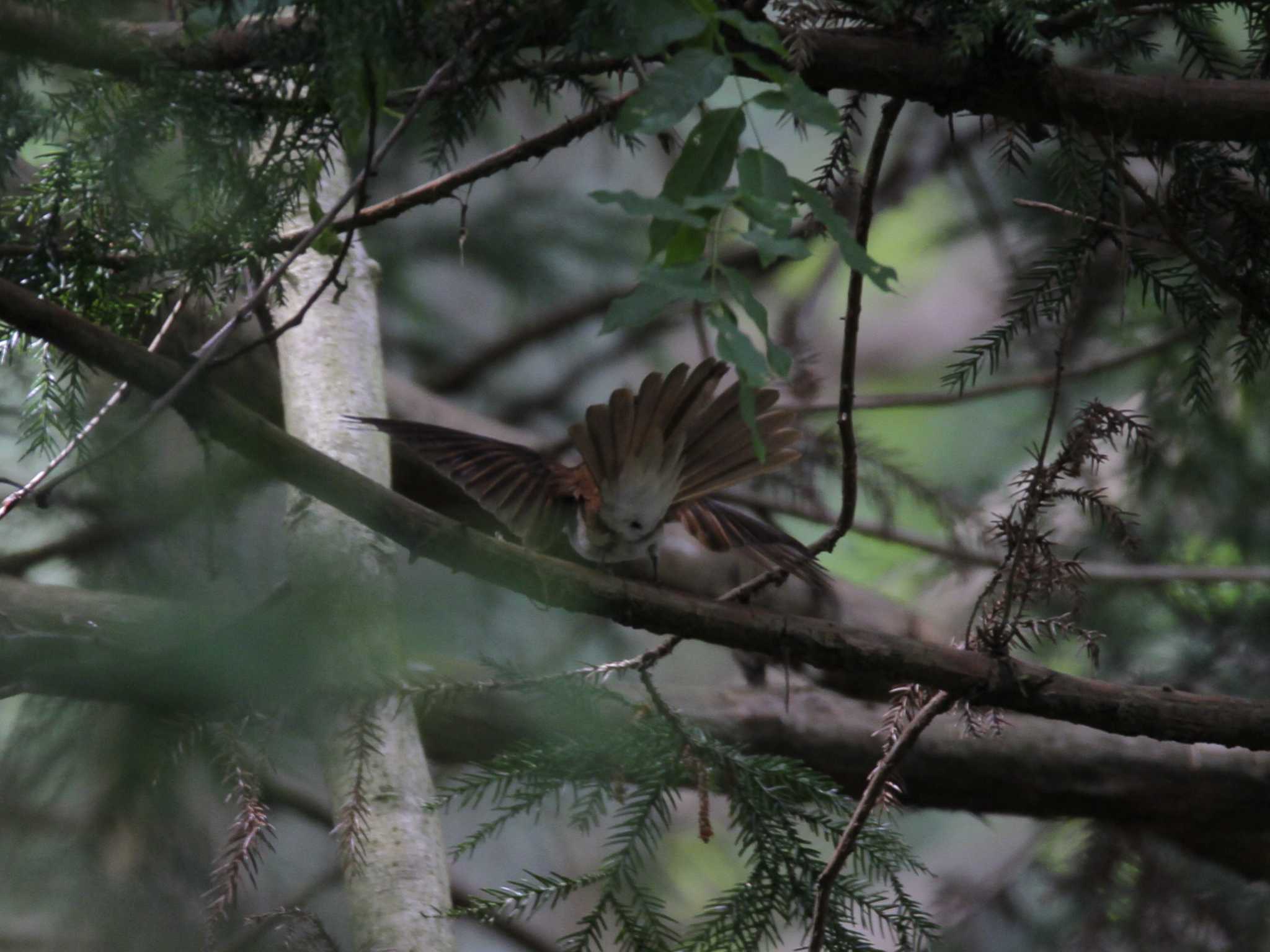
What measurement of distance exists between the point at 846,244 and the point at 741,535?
1255mm

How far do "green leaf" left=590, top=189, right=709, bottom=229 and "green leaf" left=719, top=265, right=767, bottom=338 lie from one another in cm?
5

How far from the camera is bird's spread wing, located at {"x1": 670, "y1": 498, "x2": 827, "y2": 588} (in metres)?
2.07

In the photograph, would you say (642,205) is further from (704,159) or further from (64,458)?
(64,458)

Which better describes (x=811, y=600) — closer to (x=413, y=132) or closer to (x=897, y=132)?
(x=413, y=132)

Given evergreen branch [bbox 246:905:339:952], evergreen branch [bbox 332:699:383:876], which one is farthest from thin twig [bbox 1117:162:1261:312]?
evergreen branch [bbox 246:905:339:952]

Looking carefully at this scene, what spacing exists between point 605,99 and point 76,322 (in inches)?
33.9

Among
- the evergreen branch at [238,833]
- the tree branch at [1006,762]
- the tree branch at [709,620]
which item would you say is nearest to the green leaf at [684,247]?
the tree branch at [709,620]

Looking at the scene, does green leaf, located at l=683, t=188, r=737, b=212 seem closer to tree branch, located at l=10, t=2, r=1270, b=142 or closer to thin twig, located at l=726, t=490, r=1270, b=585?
tree branch, located at l=10, t=2, r=1270, b=142

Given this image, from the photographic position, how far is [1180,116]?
5.18 feet

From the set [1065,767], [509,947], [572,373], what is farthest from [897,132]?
[509,947]

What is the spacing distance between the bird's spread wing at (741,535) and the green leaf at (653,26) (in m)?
0.96

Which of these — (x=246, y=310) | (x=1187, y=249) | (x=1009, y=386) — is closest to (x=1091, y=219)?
(x=1187, y=249)

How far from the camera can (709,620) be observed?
5.34ft

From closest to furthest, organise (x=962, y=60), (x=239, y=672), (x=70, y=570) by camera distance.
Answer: (x=239, y=672) → (x=962, y=60) → (x=70, y=570)
